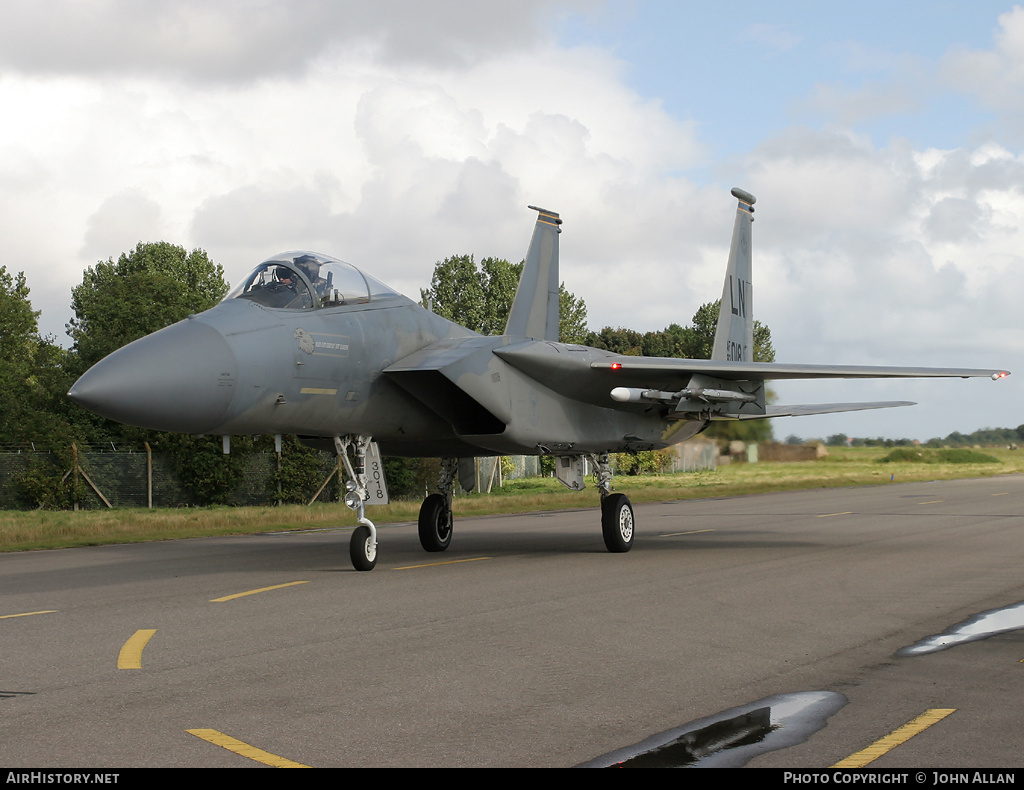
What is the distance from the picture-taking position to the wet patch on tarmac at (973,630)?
717 centimetres

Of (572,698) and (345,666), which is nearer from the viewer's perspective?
(572,698)

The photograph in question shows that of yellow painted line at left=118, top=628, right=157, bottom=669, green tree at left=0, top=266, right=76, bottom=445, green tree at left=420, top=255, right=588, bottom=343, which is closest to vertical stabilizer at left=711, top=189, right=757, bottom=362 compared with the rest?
yellow painted line at left=118, top=628, right=157, bottom=669

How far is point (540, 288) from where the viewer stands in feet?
60.6

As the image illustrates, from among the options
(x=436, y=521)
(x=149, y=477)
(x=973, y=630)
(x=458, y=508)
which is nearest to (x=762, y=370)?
(x=436, y=521)

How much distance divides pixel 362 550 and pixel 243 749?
733 centimetres

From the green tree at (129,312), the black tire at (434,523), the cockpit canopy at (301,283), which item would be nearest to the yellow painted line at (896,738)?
the cockpit canopy at (301,283)

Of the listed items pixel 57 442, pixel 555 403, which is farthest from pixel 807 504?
pixel 57 442

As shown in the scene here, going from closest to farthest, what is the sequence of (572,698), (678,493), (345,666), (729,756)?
(729,756)
(572,698)
(345,666)
(678,493)

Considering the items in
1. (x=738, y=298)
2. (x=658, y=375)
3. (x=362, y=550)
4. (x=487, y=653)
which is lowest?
(x=487, y=653)

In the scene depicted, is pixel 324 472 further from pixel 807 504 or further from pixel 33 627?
pixel 33 627

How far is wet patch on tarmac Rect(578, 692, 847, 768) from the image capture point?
4.47 meters

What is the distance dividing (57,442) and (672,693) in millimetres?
29100

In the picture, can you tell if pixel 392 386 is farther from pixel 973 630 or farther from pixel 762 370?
pixel 973 630

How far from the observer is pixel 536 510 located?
90.1 feet
